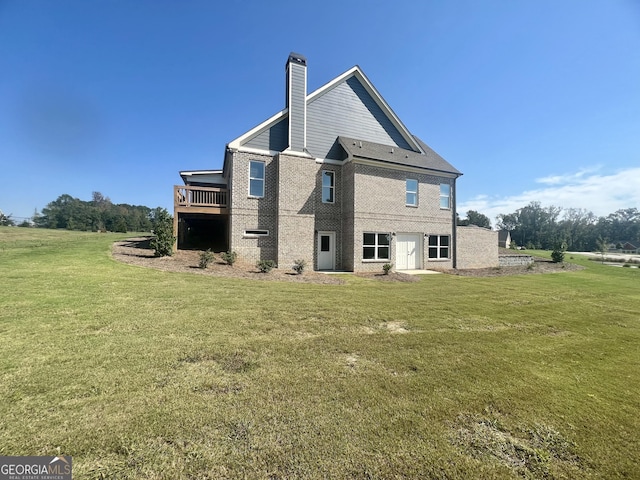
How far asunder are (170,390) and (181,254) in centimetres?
1110

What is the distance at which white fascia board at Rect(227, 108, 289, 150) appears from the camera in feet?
43.5

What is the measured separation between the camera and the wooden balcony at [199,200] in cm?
1356

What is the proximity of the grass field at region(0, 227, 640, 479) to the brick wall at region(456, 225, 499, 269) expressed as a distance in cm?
1132

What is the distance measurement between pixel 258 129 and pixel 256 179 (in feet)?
8.52

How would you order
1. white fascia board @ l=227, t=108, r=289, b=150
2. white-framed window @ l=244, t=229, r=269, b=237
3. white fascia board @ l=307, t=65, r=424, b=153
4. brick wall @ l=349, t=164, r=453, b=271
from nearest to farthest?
white fascia board @ l=227, t=108, r=289, b=150, white-framed window @ l=244, t=229, r=269, b=237, brick wall @ l=349, t=164, r=453, b=271, white fascia board @ l=307, t=65, r=424, b=153

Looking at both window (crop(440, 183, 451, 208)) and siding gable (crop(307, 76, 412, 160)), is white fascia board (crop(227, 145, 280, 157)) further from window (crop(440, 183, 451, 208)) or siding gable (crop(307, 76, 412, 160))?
window (crop(440, 183, 451, 208))

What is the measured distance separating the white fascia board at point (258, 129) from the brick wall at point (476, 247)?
13174 mm

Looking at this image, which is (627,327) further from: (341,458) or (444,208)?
(444,208)

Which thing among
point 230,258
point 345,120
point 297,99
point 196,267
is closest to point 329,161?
point 345,120

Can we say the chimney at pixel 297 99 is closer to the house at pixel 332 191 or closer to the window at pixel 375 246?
the house at pixel 332 191

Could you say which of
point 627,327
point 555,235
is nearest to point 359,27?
point 627,327

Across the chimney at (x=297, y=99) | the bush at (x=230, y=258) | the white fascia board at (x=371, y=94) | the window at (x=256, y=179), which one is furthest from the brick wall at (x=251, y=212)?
the white fascia board at (x=371, y=94)

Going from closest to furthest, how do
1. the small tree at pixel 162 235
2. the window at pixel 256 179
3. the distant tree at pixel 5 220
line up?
1. the small tree at pixel 162 235
2. the window at pixel 256 179
3. the distant tree at pixel 5 220

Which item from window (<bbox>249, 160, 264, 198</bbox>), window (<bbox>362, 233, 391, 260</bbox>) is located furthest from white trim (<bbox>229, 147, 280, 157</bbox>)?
window (<bbox>362, 233, 391, 260</bbox>)
